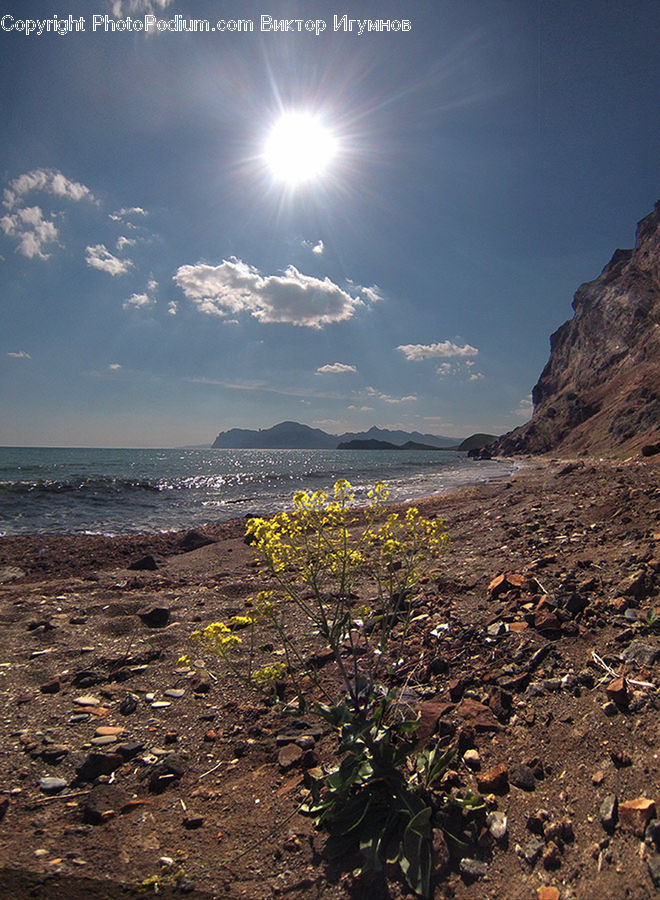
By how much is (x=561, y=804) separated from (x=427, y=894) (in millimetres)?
927

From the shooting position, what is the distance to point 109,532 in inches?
643

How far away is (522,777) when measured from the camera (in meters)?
2.69

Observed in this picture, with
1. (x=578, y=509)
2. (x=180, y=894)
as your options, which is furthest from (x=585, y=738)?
(x=578, y=509)

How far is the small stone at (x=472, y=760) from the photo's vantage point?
9.38ft

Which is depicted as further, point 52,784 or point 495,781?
point 52,784

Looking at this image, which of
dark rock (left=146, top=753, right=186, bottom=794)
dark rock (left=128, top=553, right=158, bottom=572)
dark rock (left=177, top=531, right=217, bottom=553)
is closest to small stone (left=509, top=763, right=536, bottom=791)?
dark rock (left=146, top=753, right=186, bottom=794)

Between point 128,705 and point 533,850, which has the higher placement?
point 533,850

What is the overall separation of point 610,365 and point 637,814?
84028 millimetres

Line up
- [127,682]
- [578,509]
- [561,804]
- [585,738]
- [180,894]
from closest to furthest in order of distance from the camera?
[180,894]
[561,804]
[585,738]
[127,682]
[578,509]

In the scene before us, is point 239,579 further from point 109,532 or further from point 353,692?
point 109,532

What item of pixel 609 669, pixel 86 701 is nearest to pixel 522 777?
pixel 609 669

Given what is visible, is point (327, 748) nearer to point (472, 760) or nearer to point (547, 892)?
point (472, 760)

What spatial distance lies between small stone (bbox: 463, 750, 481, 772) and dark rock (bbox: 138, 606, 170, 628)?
4.67 meters

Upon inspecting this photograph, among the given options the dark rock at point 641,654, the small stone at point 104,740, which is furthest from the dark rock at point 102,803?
the dark rock at point 641,654
